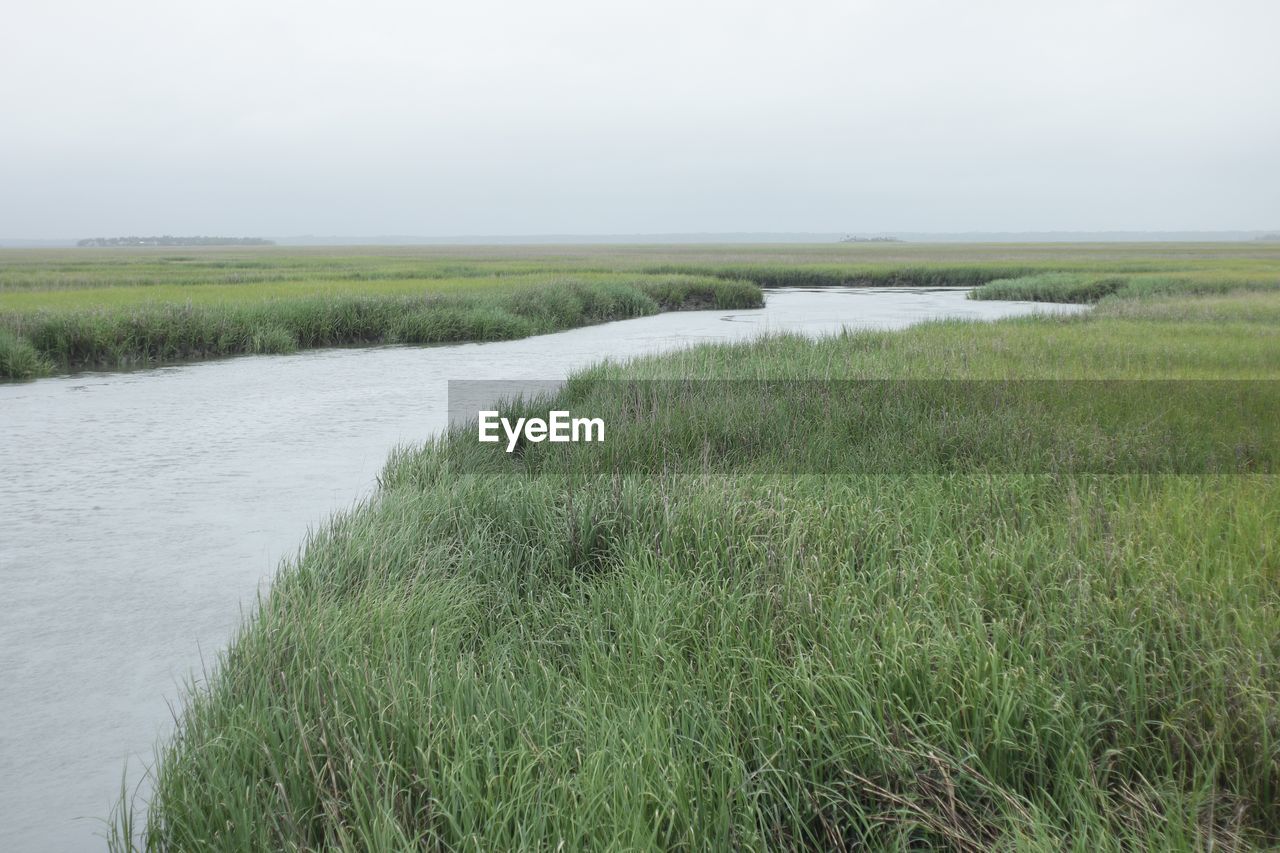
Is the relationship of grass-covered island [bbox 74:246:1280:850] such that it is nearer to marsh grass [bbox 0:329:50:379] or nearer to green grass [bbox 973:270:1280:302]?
marsh grass [bbox 0:329:50:379]

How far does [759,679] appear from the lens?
3375 millimetres

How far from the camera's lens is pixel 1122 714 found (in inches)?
125

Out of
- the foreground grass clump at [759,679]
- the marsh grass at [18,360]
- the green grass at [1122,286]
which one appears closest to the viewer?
the foreground grass clump at [759,679]

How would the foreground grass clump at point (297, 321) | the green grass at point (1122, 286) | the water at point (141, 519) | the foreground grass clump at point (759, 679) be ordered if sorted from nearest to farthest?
the foreground grass clump at point (759, 679)
the water at point (141, 519)
the foreground grass clump at point (297, 321)
the green grass at point (1122, 286)

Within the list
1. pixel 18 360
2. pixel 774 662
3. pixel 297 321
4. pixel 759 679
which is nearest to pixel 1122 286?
pixel 297 321

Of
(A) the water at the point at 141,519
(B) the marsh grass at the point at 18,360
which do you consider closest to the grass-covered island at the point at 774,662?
(A) the water at the point at 141,519

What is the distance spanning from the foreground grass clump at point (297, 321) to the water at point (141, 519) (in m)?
1.34

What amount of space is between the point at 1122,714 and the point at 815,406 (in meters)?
5.35

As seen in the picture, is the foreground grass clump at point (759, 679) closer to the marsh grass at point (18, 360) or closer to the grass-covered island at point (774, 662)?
the grass-covered island at point (774, 662)

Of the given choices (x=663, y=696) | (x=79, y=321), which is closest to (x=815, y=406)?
(x=663, y=696)

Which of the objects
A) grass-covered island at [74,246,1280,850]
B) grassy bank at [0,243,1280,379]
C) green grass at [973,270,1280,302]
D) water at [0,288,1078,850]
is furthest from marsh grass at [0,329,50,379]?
green grass at [973,270,1280,302]

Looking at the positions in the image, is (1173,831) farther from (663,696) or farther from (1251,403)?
→ (1251,403)

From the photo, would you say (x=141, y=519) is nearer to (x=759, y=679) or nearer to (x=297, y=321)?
(x=759, y=679)

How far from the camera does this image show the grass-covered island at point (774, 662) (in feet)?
9.18
